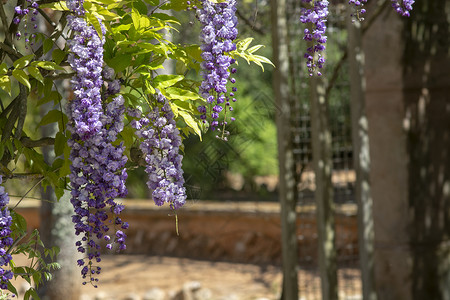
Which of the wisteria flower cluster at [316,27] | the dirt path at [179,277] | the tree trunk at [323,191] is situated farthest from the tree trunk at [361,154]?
the dirt path at [179,277]

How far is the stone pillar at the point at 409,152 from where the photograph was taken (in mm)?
4844

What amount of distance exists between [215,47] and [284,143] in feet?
7.06

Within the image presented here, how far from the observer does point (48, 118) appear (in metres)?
2.07

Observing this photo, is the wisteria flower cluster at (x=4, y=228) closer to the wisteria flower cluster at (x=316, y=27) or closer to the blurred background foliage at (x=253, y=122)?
the blurred background foliage at (x=253, y=122)

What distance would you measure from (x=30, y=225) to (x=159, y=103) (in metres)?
8.71

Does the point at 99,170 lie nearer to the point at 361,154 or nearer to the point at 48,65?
the point at 48,65

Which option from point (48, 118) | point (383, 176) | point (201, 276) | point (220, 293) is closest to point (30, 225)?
point (201, 276)

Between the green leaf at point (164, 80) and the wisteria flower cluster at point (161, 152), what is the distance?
0.10 ft

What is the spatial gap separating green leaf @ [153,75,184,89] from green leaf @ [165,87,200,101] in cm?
2

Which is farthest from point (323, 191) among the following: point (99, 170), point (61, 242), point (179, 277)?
point (179, 277)

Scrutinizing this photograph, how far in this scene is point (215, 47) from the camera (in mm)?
1895

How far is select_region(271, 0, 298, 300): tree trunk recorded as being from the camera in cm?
393

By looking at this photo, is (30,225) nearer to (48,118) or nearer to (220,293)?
(220,293)

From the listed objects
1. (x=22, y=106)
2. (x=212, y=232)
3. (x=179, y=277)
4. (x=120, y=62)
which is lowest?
(x=179, y=277)
